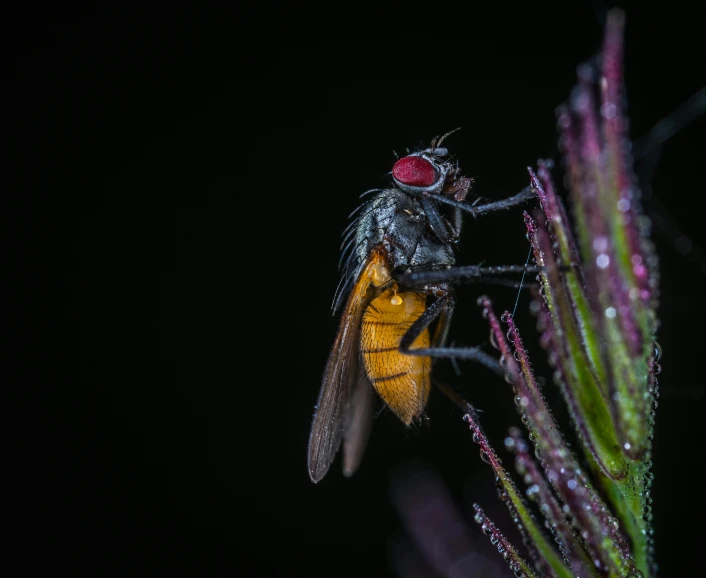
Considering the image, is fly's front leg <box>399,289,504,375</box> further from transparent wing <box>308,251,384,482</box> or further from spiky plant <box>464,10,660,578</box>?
spiky plant <box>464,10,660,578</box>

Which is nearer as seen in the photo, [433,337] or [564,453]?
[564,453]

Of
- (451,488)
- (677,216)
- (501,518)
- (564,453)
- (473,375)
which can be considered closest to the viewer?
(564,453)

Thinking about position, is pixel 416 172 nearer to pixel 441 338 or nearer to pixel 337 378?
pixel 441 338

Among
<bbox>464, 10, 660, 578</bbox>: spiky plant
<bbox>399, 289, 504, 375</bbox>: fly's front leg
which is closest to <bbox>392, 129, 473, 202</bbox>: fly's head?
<bbox>399, 289, 504, 375</bbox>: fly's front leg

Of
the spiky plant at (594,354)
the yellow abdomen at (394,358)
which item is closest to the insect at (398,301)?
the yellow abdomen at (394,358)

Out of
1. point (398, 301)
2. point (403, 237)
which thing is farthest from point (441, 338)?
point (403, 237)

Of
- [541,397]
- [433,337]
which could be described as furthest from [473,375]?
[541,397]

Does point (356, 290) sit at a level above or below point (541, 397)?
above

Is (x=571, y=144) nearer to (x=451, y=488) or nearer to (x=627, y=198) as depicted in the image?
(x=627, y=198)
